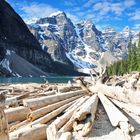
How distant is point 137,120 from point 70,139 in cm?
452

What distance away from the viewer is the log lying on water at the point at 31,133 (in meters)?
9.09

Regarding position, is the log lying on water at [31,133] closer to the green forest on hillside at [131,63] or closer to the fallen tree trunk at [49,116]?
the fallen tree trunk at [49,116]

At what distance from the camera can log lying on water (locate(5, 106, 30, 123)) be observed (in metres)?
12.3

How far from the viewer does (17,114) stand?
41.2ft

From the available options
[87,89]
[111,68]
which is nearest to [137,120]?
[87,89]

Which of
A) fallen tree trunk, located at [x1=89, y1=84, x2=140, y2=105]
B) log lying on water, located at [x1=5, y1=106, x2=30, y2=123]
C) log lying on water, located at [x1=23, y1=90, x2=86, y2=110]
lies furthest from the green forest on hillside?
log lying on water, located at [x1=5, y1=106, x2=30, y2=123]

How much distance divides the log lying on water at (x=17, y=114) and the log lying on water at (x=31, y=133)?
7.27 feet

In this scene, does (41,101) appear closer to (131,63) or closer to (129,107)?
(129,107)

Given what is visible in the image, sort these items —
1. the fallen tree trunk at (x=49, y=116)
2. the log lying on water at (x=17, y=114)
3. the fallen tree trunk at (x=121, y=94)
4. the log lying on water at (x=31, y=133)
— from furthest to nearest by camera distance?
the fallen tree trunk at (x=121, y=94) < the log lying on water at (x=17, y=114) < the fallen tree trunk at (x=49, y=116) < the log lying on water at (x=31, y=133)

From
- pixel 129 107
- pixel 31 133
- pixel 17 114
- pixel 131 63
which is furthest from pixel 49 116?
pixel 131 63

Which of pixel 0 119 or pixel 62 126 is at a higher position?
pixel 0 119

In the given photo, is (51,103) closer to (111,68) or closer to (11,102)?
(11,102)

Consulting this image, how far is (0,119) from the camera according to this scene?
5535 mm

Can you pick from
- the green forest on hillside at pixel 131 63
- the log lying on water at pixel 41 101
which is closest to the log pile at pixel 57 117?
the log lying on water at pixel 41 101
